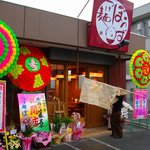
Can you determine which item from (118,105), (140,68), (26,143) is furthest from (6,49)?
(140,68)

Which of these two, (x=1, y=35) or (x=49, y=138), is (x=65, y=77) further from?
(x=1, y=35)

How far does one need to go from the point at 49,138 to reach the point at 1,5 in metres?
4.33

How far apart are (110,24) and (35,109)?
14.3ft

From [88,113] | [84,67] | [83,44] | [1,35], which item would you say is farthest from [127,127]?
[1,35]

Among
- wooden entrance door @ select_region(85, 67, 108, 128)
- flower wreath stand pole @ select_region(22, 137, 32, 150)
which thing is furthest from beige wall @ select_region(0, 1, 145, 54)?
flower wreath stand pole @ select_region(22, 137, 32, 150)

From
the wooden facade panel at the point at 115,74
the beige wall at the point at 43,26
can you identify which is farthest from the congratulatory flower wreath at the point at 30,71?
the wooden facade panel at the point at 115,74

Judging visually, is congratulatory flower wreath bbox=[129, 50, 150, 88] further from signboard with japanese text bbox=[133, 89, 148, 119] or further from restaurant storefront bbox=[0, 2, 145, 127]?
restaurant storefront bbox=[0, 2, 145, 127]

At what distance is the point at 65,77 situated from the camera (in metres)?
10.8

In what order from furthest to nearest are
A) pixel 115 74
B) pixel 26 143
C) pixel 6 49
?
1. pixel 115 74
2. pixel 26 143
3. pixel 6 49

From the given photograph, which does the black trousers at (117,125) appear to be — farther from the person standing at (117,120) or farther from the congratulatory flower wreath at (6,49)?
the congratulatory flower wreath at (6,49)

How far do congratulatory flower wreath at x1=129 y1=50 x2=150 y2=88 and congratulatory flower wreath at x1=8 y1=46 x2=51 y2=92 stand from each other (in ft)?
11.9

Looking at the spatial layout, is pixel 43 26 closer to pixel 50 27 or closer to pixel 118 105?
pixel 50 27

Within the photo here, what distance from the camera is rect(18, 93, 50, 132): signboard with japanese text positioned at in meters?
8.20

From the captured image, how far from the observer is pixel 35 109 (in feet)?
27.7
